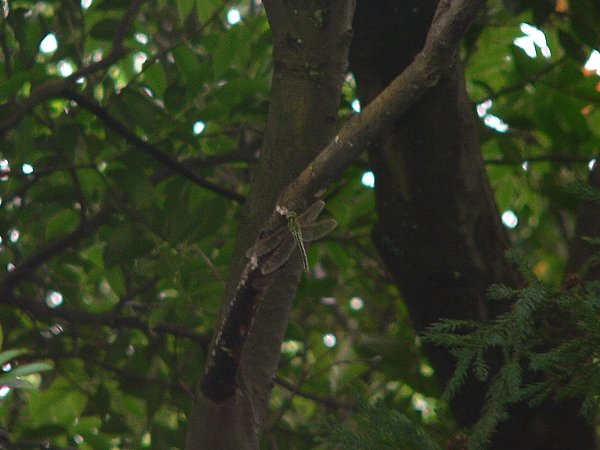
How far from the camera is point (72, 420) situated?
6.44 ft

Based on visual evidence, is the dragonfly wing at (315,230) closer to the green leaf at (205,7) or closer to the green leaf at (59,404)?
the green leaf at (205,7)

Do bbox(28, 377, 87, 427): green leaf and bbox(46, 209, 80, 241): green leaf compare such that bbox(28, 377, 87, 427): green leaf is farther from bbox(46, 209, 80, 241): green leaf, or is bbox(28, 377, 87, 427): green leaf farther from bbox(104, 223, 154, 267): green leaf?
bbox(104, 223, 154, 267): green leaf

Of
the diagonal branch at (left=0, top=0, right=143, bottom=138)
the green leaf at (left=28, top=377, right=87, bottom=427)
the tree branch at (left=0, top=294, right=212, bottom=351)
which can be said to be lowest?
the green leaf at (left=28, top=377, right=87, bottom=427)

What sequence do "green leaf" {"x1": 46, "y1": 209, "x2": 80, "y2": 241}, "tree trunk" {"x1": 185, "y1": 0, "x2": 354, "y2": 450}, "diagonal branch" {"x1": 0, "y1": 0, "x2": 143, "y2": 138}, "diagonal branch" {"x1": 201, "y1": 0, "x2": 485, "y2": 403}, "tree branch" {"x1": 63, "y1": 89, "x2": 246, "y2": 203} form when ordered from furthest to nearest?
"green leaf" {"x1": 46, "y1": 209, "x2": 80, "y2": 241} < "tree branch" {"x1": 63, "y1": 89, "x2": 246, "y2": 203} < "diagonal branch" {"x1": 0, "y1": 0, "x2": 143, "y2": 138} < "tree trunk" {"x1": 185, "y1": 0, "x2": 354, "y2": 450} < "diagonal branch" {"x1": 201, "y1": 0, "x2": 485, "y2": 403}

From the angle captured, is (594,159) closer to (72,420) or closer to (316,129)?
(316,129)

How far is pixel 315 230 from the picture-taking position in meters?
1.03

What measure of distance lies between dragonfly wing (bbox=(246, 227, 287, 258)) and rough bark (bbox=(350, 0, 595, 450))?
2.14ft

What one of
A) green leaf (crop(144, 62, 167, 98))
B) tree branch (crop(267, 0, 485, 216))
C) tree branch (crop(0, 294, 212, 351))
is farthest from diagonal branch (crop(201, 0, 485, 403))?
green leaf (crop(144, 62, 167, 98))

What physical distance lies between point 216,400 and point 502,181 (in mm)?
1318

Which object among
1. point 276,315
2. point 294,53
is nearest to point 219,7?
point 294,53

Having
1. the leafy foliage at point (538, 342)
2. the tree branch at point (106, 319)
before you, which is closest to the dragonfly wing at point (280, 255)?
the leafy foliage at point (538, 342)

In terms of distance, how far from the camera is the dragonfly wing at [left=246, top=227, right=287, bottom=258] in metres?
0.92

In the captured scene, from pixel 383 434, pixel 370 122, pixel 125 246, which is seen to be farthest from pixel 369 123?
pixel 125 246

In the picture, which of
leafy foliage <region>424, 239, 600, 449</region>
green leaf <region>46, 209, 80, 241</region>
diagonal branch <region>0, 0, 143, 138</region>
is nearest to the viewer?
leafy foliage <region>424, 239, 600, 449</region>
